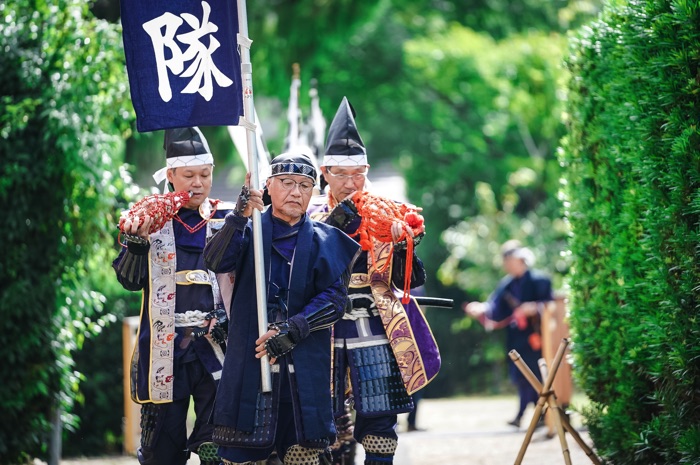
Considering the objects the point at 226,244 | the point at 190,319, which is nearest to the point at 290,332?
the point at 226,244

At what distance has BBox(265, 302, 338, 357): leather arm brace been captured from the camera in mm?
5594

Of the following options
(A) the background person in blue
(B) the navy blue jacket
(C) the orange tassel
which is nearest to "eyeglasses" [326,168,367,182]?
(C) the orange tassel

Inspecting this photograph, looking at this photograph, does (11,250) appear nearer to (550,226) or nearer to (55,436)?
(55,436)

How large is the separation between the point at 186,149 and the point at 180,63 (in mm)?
780

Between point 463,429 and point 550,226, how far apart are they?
8.46 meters

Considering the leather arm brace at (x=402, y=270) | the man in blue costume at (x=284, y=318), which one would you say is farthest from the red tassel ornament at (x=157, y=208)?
the leather arm brace at (x=402, y=270)

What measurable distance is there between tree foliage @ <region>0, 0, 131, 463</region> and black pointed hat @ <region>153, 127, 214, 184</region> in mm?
2048

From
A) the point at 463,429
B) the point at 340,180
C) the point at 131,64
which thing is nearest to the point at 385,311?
the point at 340,180

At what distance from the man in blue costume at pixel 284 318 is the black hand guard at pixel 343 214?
0.32 meters

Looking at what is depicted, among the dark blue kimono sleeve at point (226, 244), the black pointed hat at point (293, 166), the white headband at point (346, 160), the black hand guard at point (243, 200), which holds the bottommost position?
the dark blue kimono sleeve at point (226, 244)

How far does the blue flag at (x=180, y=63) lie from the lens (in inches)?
240

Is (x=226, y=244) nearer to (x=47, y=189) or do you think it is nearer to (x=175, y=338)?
(x=175, y=338)

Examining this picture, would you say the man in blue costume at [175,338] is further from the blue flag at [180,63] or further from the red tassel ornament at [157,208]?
the blue flag at [180,63]

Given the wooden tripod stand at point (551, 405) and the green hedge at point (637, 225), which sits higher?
the green hedge at point (637, 225)
